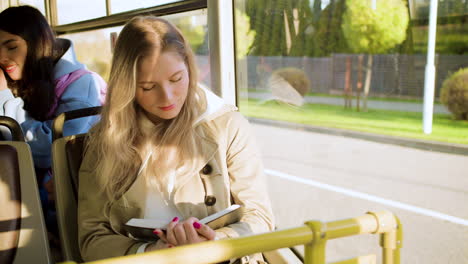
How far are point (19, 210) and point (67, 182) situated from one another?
0.21 metres

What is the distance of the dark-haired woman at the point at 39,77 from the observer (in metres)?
2.37

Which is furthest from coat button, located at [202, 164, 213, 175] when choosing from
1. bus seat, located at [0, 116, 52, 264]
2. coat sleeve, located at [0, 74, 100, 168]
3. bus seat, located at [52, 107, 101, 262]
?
coat sleeve, located at [0, 74, 100, 168]

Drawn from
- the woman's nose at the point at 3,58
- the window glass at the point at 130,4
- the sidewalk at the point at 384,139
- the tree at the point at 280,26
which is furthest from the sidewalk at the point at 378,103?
the woman's nose at the point at 3,58

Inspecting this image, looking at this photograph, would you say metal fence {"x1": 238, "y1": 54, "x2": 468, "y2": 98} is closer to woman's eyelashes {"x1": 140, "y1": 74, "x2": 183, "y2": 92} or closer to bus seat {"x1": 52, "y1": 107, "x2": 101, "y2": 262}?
woman's eyelashes {"x1": 140, "y1": 74, "x2": 183, "y2": 92}

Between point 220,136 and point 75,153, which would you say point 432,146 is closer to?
point 220,136

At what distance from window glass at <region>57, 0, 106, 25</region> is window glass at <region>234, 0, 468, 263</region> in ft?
4.31

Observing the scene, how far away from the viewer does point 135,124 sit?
1.67 m

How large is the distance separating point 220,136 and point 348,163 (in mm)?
1264

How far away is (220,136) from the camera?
1636mm

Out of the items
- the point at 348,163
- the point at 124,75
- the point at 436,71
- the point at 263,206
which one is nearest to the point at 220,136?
the point at 263,206

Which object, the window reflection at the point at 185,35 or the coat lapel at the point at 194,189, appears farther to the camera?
the window reflection at the point at 185,35

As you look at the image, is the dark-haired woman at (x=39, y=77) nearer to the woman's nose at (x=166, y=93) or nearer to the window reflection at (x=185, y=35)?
the window reflection at (x=185, y=35)

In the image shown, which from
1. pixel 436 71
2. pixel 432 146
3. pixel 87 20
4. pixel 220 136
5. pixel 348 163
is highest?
pixel 87 20

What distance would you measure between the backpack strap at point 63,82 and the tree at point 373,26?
1.40 m
